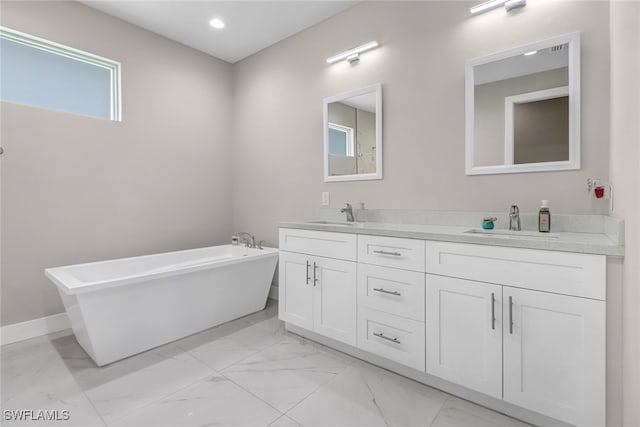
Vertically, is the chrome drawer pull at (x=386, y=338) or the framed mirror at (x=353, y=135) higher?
the framed mirror at (x=353, y=135)

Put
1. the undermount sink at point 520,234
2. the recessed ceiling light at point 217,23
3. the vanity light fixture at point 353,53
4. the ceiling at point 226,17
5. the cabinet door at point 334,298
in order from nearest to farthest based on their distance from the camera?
the undermount sink at point 520,234 → the cabinet door at point 334,298 → the vanity light fixture at point 353,53 → the ceiling at point 226,17 → the recessed ceiling light at point 217,23

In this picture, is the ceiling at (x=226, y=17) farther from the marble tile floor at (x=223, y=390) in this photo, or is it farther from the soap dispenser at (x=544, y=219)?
the marble tile floor at (x=223, y=390)

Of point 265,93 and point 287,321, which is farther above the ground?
point 265,93

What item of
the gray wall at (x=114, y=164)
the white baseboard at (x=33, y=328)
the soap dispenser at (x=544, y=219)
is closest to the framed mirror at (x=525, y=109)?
the soap dispenser at (x=544, y=219)

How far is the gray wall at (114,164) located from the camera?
239 cm

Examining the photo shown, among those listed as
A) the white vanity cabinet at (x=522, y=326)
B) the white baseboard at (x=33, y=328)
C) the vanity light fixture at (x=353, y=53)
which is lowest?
the white baseboard at (x=33, y=328)

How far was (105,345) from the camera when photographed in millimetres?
1987

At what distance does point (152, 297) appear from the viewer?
218cm

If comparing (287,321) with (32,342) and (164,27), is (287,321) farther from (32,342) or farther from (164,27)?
(164,27)

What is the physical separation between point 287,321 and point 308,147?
65.7 inches

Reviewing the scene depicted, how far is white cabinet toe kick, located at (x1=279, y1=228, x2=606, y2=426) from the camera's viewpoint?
4.22ft

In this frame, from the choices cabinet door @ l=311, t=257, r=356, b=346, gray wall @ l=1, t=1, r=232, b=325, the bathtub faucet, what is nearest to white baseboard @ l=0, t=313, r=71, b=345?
gray wall @ l=1, t=1, r=232, b=325

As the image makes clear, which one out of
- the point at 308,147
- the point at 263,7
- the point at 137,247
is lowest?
the point at 137,247

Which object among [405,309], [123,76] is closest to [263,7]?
[123,76]
